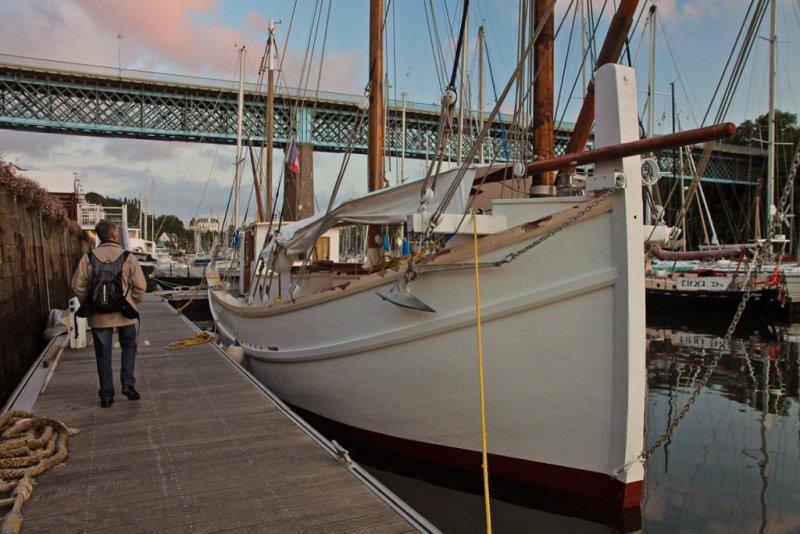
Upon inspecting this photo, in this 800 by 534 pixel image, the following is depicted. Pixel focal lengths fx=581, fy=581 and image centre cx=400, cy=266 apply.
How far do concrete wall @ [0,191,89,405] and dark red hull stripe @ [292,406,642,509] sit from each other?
527 centimetres

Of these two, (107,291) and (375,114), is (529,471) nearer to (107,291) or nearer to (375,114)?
(107,291)

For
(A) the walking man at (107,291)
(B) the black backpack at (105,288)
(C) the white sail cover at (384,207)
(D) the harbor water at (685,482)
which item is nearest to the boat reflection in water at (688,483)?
(D) the harbor water at (685,482)

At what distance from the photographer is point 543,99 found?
247 inches

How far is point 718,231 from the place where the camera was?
53.6 meters

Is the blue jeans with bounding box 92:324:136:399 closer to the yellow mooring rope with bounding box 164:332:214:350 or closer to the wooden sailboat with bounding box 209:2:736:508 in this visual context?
the wooden sailboat with bounding box 209:2:736:508

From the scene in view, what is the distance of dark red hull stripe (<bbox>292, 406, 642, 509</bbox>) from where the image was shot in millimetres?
4555

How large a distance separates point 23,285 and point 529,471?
336 inches

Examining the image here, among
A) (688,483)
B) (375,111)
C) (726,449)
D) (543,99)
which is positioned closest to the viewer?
(688,483)

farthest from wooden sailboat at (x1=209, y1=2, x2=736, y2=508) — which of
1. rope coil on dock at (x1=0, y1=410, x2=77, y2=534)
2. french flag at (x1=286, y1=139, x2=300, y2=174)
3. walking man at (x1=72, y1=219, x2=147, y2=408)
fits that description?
french flag at (x1=286, y1=139, x2=300, y2=174)

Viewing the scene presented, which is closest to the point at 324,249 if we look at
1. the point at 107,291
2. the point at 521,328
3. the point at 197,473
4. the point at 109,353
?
the point at 109,353

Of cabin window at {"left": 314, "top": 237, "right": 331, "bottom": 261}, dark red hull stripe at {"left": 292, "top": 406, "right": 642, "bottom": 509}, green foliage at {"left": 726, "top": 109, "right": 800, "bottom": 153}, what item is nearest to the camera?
dark red hull stripe at {"left": 292, "top": 406, "right": 642, "bottom": 509}

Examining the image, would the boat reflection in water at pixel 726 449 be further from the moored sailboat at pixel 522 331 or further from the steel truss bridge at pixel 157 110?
the steel truss bridge at pixel 157 110

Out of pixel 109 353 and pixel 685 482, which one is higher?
pixel 109 353

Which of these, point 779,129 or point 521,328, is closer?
point 521,328
